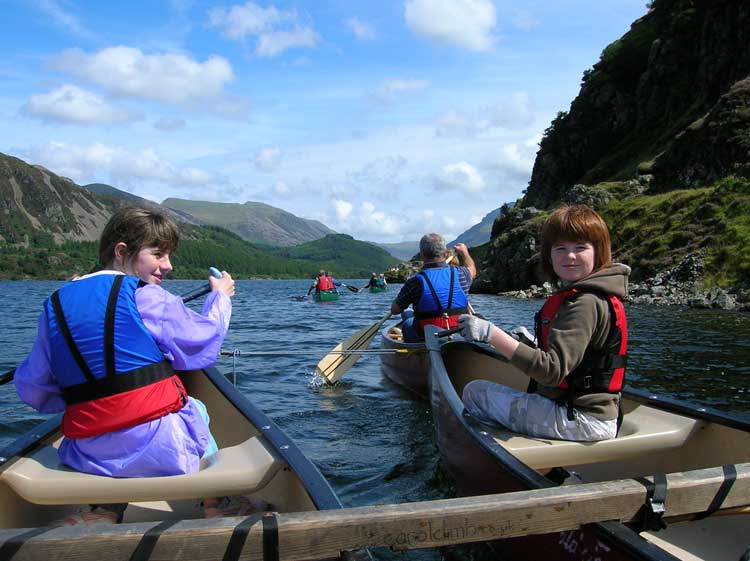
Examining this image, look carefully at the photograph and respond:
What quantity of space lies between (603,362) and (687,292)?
2527 cm

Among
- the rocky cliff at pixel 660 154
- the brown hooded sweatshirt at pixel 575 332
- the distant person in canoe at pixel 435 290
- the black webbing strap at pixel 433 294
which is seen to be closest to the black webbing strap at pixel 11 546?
the brown hooded sweatshirt at pixel 575 332

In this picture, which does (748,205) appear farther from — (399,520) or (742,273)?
(399,520)

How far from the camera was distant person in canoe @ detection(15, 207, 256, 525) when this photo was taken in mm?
2848

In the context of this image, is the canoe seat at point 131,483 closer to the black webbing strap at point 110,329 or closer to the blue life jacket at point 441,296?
the black webbing strap at point 110,329

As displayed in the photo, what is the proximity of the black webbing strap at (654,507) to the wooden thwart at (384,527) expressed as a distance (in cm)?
3

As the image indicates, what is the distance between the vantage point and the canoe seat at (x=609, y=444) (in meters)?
3.68

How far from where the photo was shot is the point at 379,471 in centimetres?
588

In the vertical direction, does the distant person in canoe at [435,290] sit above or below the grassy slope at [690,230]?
below

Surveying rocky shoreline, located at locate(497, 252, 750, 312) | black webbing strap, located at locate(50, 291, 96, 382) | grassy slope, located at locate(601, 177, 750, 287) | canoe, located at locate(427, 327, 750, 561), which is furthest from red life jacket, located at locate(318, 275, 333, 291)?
black webbing strap, located at locate(50, 291, 96, 382)

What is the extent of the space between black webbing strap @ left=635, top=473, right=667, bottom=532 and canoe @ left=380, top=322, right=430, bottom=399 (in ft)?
16.8

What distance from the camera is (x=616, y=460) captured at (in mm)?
4266

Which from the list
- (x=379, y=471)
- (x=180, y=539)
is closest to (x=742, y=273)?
(x=379, y=471)

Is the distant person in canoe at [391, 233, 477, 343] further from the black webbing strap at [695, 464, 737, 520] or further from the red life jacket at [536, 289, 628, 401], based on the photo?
the black webbing strap at [695, 464, 737, 520]

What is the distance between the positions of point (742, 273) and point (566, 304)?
2470 cm
